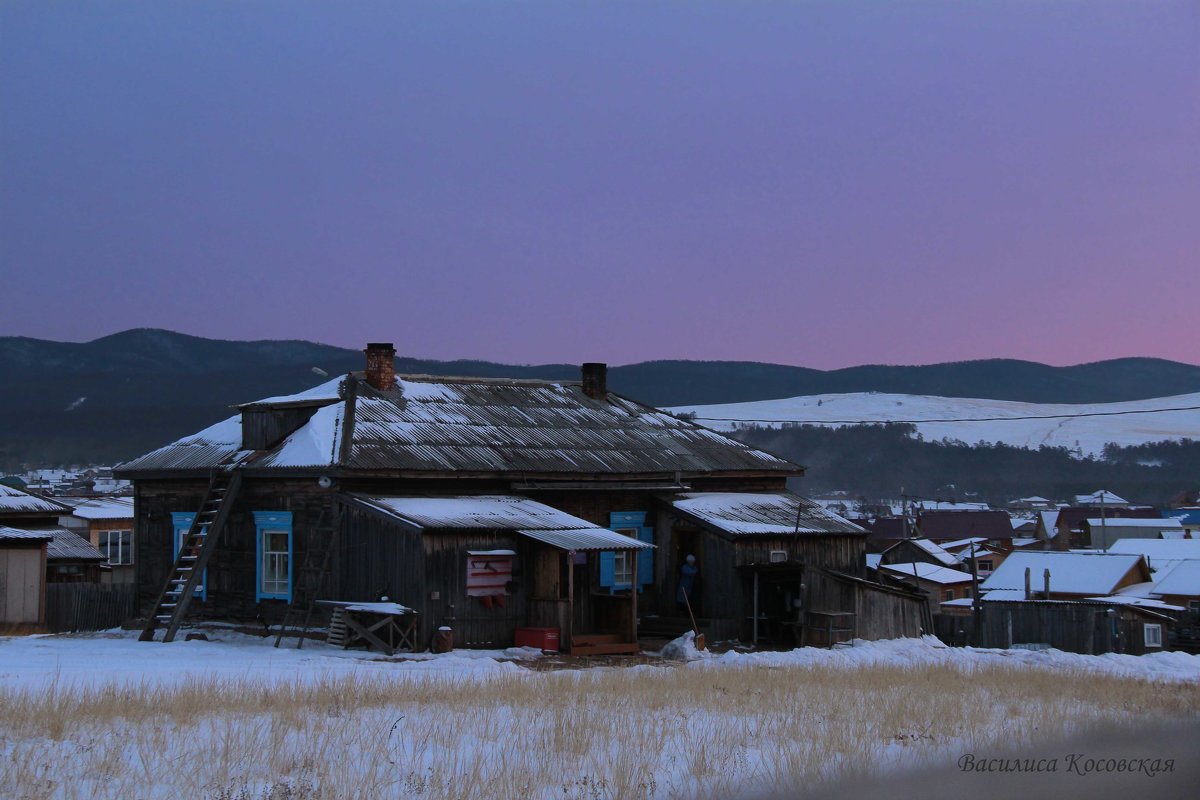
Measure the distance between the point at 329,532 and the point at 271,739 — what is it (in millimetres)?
15701

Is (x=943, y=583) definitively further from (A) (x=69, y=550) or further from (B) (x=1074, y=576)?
(A) (x=69, y=550)

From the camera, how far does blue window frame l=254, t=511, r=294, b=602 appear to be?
28.3 meters

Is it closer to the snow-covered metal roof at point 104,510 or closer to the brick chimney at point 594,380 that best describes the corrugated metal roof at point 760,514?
the brick chimney at point 594,380

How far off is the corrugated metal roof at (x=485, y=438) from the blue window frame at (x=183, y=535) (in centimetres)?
115

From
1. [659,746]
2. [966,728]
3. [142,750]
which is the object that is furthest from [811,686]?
[142,750]

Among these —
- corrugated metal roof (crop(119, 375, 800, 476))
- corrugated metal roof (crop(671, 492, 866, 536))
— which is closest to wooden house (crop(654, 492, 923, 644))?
corrugated metal roof (crop(671, 492, 866, 536))

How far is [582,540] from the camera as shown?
26.4 meters

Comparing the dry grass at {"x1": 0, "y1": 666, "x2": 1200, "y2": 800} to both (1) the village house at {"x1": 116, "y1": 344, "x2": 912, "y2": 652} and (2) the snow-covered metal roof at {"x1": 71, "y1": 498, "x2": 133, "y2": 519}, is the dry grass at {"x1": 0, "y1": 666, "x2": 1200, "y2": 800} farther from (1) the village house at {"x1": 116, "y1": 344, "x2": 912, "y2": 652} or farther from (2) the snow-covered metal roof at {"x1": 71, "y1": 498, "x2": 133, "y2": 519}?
(2) the snow-covered metal roof at {"x1": 71, "y1": 498, "x2": 133, "y2": 519}

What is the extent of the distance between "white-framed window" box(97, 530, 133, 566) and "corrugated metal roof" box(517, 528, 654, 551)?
40265 mm

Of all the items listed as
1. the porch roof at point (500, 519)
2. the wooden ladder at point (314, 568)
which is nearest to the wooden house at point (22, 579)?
the wooden ladder at point (314, 568)

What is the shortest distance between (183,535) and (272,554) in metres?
3.33

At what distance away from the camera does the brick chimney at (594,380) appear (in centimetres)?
3716

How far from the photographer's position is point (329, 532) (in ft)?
89.8

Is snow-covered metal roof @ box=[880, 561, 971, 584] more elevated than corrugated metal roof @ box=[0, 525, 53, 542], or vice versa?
corrugated metal roof @ box=[0, 525, 53, 542]
